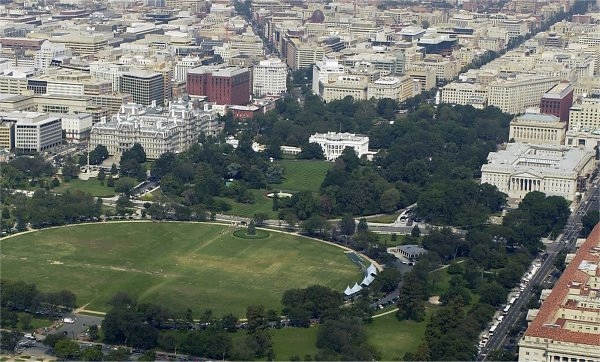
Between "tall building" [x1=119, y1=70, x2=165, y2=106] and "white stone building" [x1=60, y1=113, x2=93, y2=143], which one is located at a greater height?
"tall building" [x1=119, y1=70, x2=165, y2=106]

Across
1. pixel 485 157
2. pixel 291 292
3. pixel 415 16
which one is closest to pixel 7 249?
pixel 291 292

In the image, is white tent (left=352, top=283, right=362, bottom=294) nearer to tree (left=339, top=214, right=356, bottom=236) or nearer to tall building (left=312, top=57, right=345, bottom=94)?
tree (left=339, top=214, right=356, bottom=236)

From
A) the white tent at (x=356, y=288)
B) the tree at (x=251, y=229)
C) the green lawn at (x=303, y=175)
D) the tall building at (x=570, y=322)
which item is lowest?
the white tent at (x=356, y=288)

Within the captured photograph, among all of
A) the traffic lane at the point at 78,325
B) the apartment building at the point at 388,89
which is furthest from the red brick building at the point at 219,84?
the traffic lane at the point at 78,325

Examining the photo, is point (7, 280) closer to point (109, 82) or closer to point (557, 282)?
point (557, 282)

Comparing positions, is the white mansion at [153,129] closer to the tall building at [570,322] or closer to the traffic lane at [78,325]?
the traffic lane at [78,325]

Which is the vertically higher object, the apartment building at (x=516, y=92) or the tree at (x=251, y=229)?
the apartment building at (x=516, y=92)

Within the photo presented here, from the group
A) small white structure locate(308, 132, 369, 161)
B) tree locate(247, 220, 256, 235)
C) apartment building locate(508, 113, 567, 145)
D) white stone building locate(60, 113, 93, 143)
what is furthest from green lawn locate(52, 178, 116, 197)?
apartment building locate(508, 113, 567, 145)
